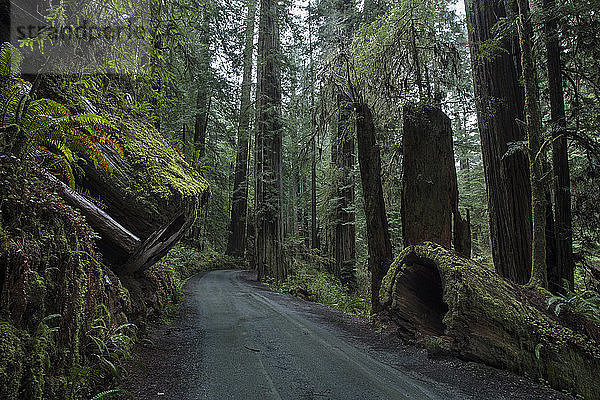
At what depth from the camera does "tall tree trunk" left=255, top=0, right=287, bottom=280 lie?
15203 mm

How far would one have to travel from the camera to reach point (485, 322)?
433 centimetres

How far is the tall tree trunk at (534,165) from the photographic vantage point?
5.26 m

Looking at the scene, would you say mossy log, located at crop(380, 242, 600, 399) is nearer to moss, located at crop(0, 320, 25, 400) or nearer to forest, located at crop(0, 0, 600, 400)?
forest, located at crop(0, 0, 600, 400)

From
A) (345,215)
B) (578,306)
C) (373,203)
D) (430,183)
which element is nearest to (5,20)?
(373,203)

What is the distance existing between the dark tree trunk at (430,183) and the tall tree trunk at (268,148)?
360 inches

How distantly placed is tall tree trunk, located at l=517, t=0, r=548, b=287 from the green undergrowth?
16.6 ft

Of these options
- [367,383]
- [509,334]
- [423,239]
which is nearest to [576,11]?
[423,239]

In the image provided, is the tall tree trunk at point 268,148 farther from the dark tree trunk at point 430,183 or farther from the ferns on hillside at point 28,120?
the ferns on hillside at point 28,120

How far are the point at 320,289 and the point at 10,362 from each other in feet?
40.6

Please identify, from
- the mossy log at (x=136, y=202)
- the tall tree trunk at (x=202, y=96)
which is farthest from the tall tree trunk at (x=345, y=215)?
the mossy log at (x=136, y=202)

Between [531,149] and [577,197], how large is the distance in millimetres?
2429

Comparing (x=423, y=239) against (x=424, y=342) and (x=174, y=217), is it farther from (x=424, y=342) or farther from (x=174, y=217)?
(x=174, y=217)

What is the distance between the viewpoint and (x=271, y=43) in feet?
53.0

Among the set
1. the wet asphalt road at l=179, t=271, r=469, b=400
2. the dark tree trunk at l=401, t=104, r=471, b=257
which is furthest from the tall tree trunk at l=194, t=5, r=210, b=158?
the wet asphalt road at l=179, t=271, r=469, b=400
